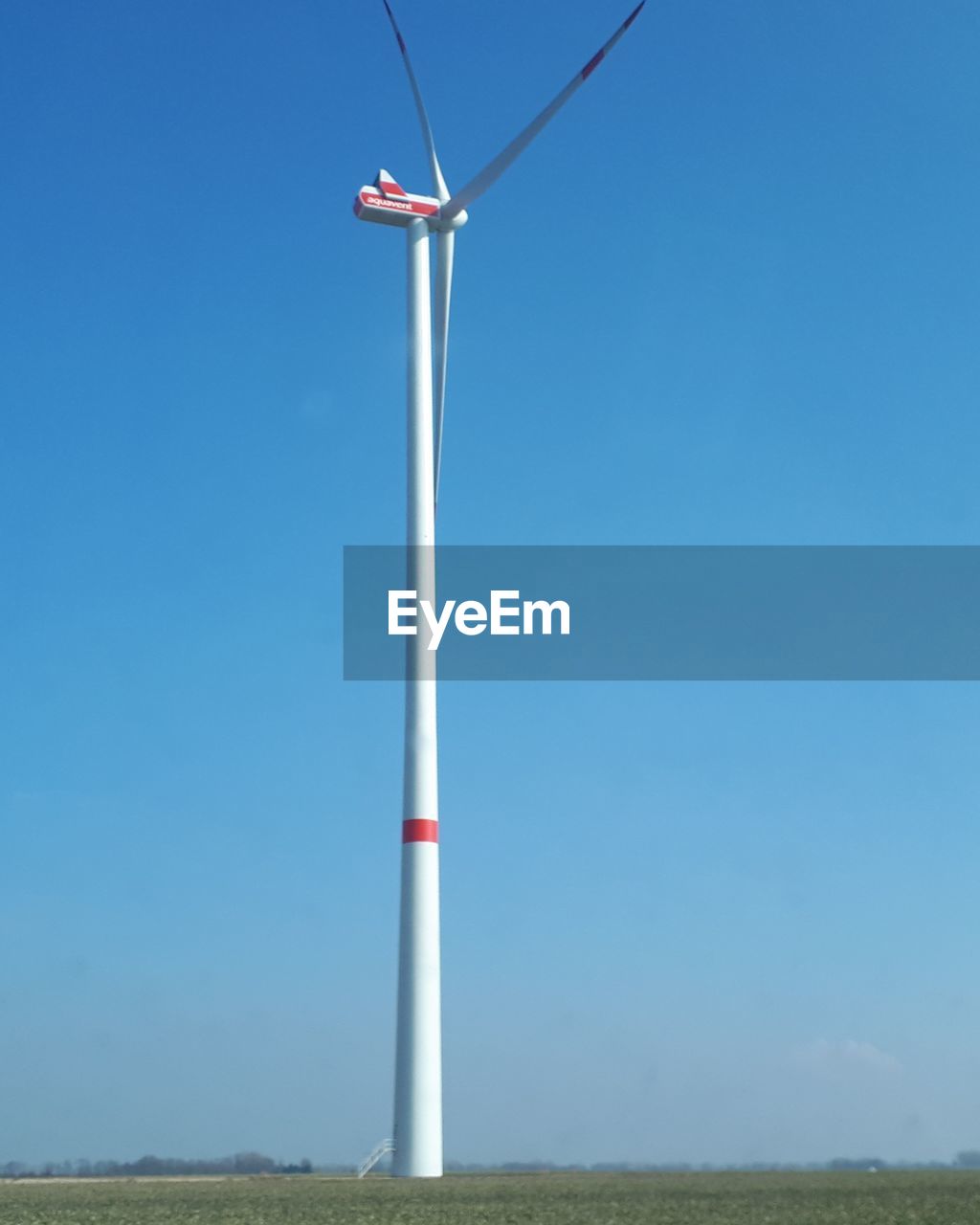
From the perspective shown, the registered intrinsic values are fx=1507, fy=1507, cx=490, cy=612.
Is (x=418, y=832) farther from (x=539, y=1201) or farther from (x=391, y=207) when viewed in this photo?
(x=391, y=207)

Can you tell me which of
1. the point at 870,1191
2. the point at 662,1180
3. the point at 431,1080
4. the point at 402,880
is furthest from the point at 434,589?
the point at 870,1191

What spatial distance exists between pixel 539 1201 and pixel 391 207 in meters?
50.5

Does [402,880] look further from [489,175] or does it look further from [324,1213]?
[489,175]

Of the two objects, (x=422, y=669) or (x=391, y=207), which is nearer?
(x=422, y=669)

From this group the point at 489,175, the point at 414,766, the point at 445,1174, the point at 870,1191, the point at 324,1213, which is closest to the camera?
the point at 324,1213

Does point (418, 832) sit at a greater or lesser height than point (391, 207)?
lesser

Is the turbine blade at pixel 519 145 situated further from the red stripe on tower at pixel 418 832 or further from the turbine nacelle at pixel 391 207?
the red stripe on tower at pixel 418 832

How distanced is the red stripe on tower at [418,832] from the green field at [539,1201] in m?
13.7

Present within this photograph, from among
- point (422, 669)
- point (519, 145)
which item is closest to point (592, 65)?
point (519, 145)

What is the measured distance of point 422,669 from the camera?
63062mm

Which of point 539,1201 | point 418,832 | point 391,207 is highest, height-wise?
point 391,207

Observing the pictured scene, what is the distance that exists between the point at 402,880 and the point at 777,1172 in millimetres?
19053

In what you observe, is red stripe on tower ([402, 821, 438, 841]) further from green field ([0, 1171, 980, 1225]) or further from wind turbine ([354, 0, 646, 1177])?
green field ([0, 1171, 980, 1225])

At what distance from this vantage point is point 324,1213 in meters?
36.6
